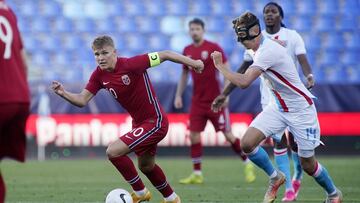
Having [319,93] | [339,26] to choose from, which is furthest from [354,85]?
[339,26]

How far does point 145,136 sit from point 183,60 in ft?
3.10

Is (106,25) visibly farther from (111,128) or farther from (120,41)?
(111,128)

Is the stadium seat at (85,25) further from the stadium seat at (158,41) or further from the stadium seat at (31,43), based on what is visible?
the stadium seat at (158,41)

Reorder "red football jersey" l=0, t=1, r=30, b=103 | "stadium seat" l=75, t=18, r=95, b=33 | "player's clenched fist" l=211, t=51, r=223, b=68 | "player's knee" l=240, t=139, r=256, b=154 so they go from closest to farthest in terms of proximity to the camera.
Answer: "red football jersey" l=0, t=1, r=30, b=103, "player's clenched fist" l=211, t=51, r=223, b=68, "player's knee" l=240, t=139, r=256, b=154, "stadium seat" l=75, t=18, r=95, b=33

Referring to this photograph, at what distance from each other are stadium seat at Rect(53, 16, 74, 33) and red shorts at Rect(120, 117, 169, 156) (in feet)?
43.5

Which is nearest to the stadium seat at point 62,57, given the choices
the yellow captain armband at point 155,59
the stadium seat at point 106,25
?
the stadium seat at point 106,25

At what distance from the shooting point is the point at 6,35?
20.4 feet

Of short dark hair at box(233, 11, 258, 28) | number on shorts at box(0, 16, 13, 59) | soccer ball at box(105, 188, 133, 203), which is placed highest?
number on shorts at box(0, 16, 13, 59)

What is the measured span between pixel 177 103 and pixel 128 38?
27.0 feet

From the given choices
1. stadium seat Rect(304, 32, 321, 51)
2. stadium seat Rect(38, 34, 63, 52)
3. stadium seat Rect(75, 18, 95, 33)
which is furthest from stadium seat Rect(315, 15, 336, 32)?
stadium seat Rect(38, 34, 63, 52)

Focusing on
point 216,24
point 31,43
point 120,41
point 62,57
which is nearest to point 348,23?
point 216,24

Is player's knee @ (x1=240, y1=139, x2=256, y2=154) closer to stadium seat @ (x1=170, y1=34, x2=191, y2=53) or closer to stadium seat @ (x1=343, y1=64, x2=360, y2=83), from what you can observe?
stadium seat @ (x1=170, y1=34, x2=191, y2=53)

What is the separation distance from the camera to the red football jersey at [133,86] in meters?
8.88

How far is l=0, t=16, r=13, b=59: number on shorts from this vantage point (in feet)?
20.3
